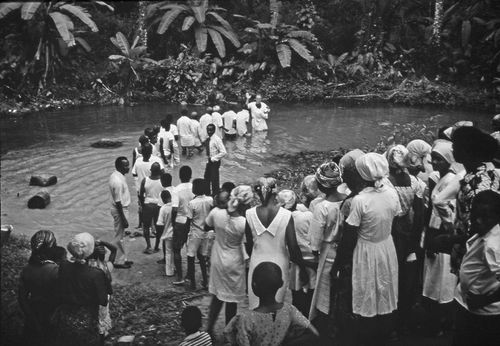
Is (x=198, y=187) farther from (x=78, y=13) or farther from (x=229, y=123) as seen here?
(x=78, y=13)

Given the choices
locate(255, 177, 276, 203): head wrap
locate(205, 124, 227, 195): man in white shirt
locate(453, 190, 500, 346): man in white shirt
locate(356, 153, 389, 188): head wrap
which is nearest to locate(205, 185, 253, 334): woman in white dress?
locate(255, 177, 276, 203): head wrap

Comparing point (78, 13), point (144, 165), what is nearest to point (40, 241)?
point (144, 165)

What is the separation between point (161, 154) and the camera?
Result: 10102mm

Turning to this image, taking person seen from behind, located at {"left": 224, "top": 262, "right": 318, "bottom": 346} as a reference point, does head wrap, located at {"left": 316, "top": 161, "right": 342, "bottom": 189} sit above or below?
above

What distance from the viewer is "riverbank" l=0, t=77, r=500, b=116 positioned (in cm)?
1647

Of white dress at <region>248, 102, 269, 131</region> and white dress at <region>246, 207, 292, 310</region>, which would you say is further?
white dress at <region>248, 102, 269, 131</region>

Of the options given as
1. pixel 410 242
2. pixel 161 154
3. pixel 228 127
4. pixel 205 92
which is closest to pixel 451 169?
pixel 410 242

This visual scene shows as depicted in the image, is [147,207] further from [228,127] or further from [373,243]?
[228,127]

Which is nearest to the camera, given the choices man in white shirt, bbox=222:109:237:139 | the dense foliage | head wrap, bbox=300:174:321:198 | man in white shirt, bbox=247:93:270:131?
head wrap, bbox=300:174:321:198

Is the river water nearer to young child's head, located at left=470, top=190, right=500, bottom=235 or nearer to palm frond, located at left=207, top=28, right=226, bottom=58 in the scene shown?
palm frond, located at left=207, top=28, right=226, bottom=58

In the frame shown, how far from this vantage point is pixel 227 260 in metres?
4.92

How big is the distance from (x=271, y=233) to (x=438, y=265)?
1.61 metres

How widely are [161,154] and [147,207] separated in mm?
2878

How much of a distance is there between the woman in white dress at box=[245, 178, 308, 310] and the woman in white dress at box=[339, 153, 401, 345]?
1.77ft
